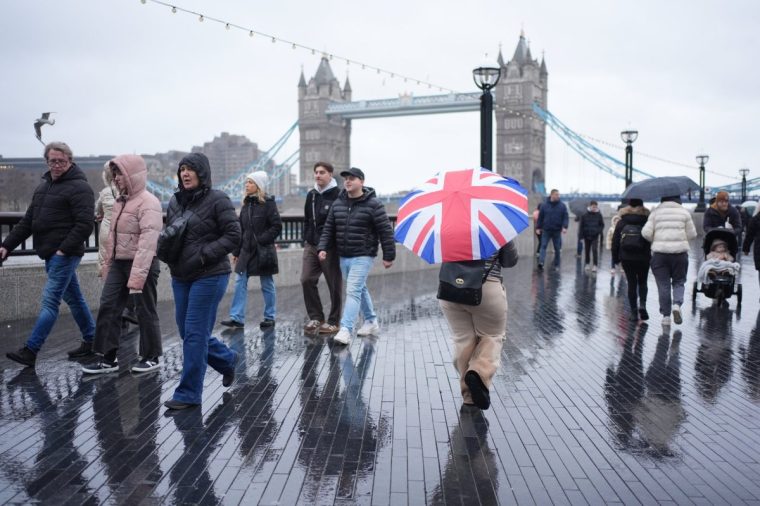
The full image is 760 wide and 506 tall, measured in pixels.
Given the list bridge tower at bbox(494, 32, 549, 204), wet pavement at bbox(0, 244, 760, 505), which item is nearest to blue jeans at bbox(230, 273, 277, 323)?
wet pavement at bbox(0, 244, 760, 505)

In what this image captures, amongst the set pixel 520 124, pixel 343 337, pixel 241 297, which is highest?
pixel 520 124

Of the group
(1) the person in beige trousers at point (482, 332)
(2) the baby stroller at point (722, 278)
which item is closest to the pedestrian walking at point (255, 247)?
(1) the person in beige trousers at point (482, 332)

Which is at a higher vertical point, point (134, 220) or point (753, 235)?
point (134, 220)

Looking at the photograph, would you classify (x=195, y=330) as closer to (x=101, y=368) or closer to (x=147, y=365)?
(x=147, y=365)

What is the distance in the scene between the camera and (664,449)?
402 centimetres

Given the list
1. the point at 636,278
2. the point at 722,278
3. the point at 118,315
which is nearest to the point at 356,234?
the point at 118,315

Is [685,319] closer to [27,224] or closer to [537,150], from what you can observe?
[27,224]

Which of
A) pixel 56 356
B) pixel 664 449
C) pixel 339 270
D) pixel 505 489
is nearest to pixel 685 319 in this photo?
pixel 339 270

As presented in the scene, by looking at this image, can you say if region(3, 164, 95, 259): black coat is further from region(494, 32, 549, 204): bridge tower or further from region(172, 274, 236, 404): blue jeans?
region(494, 32, 549, 204): bridge tower

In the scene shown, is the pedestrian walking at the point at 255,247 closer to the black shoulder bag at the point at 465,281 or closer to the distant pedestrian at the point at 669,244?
the black shoulder bag at the point at 465,281

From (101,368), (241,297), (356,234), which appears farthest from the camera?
(241,297)

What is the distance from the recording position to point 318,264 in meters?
7.93

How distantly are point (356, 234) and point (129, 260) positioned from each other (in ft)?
7.63

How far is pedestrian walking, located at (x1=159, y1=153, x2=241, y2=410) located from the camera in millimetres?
4746
